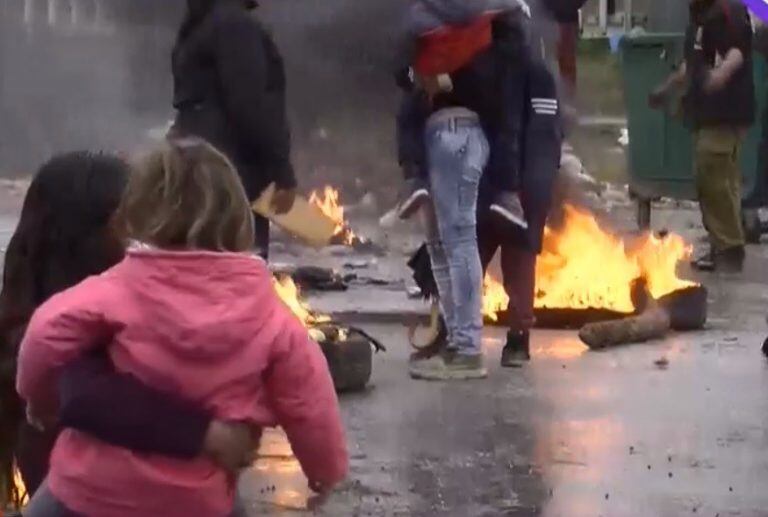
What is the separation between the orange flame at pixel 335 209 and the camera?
44.3ft

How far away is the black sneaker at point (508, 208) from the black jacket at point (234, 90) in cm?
90

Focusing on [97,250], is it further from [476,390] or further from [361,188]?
[361,188]

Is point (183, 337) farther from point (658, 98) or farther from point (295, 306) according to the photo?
point (658, 98)

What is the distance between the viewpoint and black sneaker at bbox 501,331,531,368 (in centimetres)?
880

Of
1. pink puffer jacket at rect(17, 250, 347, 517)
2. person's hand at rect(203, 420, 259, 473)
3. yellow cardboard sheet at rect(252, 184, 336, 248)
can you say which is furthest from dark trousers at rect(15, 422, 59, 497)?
yellow cardboard sheet at rect(252, 184, 336, 248)

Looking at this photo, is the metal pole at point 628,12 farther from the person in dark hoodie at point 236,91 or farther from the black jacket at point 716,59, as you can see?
→ the person in dark hoodie at point 236,91

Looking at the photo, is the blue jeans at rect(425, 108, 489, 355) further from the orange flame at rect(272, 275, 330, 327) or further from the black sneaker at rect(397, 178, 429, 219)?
the orange flame at rect(272, 275, 330, 327)

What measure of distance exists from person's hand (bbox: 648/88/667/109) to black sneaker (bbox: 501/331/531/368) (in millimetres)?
5325

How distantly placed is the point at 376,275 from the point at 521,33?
3867mm

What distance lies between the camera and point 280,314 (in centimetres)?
385

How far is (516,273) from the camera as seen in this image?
877 centimetres

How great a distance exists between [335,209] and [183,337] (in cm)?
1068

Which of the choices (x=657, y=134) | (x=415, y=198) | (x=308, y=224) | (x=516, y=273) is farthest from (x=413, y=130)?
(x=657, y=134)

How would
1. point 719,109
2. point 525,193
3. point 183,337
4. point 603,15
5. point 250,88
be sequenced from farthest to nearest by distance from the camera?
point 603,15, point 719,109, point 525,193, point 250,88, point 183,337
